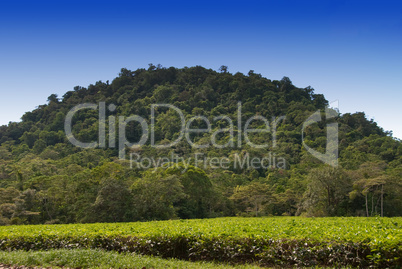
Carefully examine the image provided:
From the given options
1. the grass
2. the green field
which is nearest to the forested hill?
the green field

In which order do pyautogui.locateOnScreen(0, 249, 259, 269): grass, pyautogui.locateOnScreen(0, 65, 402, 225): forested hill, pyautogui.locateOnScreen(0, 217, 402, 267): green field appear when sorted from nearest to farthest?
pyautogui.locateOnScreen(0, 217, 402, 267): green field
pyautogui.locateOnScreen(0, 249, 259, 269): grass
pyautogui.locateOnScreen(0, 65, 402, 225): forested hill

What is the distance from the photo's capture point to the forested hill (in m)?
26.4

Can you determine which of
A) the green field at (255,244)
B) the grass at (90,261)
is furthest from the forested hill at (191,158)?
the grass at (90,261)

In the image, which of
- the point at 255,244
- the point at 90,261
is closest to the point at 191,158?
the point at 255,244

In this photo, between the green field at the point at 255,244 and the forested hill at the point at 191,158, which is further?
the forested hill at the point at 191,158

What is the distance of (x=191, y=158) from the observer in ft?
181

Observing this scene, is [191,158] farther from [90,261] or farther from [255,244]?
[90,261]

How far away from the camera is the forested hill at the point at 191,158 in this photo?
26359 mm

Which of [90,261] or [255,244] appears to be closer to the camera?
[90,261]

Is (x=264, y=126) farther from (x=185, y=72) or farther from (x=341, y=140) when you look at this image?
(x=185, y=72)

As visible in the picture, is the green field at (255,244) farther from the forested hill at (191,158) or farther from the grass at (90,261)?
the forested hill at (191,158)

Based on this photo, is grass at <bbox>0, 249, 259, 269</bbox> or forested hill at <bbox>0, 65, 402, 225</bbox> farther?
forested hill at <bbox>0, 65, 402, 225</bbox>

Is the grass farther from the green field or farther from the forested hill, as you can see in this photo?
the forested hill

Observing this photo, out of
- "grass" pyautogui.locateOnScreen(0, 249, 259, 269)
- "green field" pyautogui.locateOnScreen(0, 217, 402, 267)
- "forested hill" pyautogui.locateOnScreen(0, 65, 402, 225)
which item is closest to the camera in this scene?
"green field" pyautogui.locateOnScreen(0, 217, 402, 267)
